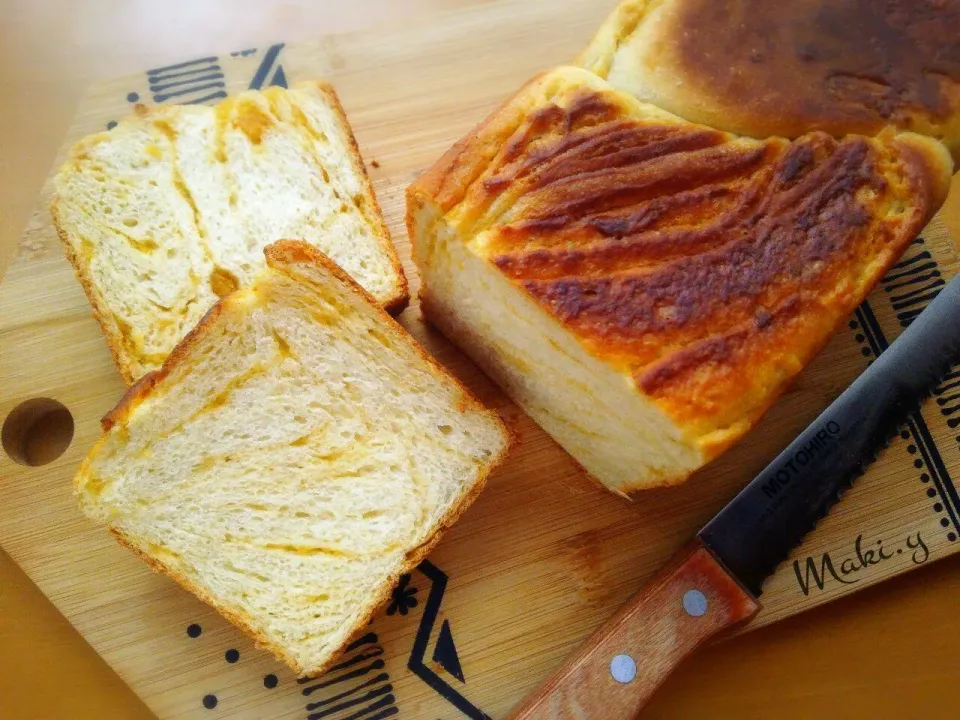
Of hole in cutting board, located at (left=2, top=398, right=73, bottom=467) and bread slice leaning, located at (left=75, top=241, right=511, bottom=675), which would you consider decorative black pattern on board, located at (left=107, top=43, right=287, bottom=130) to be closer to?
bread slice leaning, located at (left=75, top=241, right=511, bottom=675)

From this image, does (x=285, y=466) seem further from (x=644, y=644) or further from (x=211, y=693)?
(x=644, y=644)

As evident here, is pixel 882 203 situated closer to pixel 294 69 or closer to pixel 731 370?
pixel 731 370

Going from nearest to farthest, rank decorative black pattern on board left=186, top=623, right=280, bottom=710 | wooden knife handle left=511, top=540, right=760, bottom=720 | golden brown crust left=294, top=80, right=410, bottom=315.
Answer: wooden knife handle left=511, top=540, right=760, bottom=720 → decorative black pattern on board left=186, top=623, right=280, bottom=710 → golden brown crust left=294, top=80, right=410, bottom=315

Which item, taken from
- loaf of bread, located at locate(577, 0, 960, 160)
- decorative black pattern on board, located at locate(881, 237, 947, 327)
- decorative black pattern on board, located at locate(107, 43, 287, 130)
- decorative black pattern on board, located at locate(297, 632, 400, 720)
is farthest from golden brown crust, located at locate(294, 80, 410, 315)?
decorative black pattern on board, located at locate(881, 237, 947, 327)

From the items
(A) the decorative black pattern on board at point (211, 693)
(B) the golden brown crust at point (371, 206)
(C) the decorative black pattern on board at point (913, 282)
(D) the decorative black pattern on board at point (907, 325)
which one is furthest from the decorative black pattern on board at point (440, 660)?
(C) the decorative black pattern on board at point (913, 282)

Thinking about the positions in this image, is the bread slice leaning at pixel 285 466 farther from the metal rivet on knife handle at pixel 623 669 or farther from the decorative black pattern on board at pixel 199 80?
the decorative black pattern on board at pixel 199 80

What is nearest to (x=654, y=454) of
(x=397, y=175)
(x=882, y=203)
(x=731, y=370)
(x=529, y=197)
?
(x=731, y=370)
